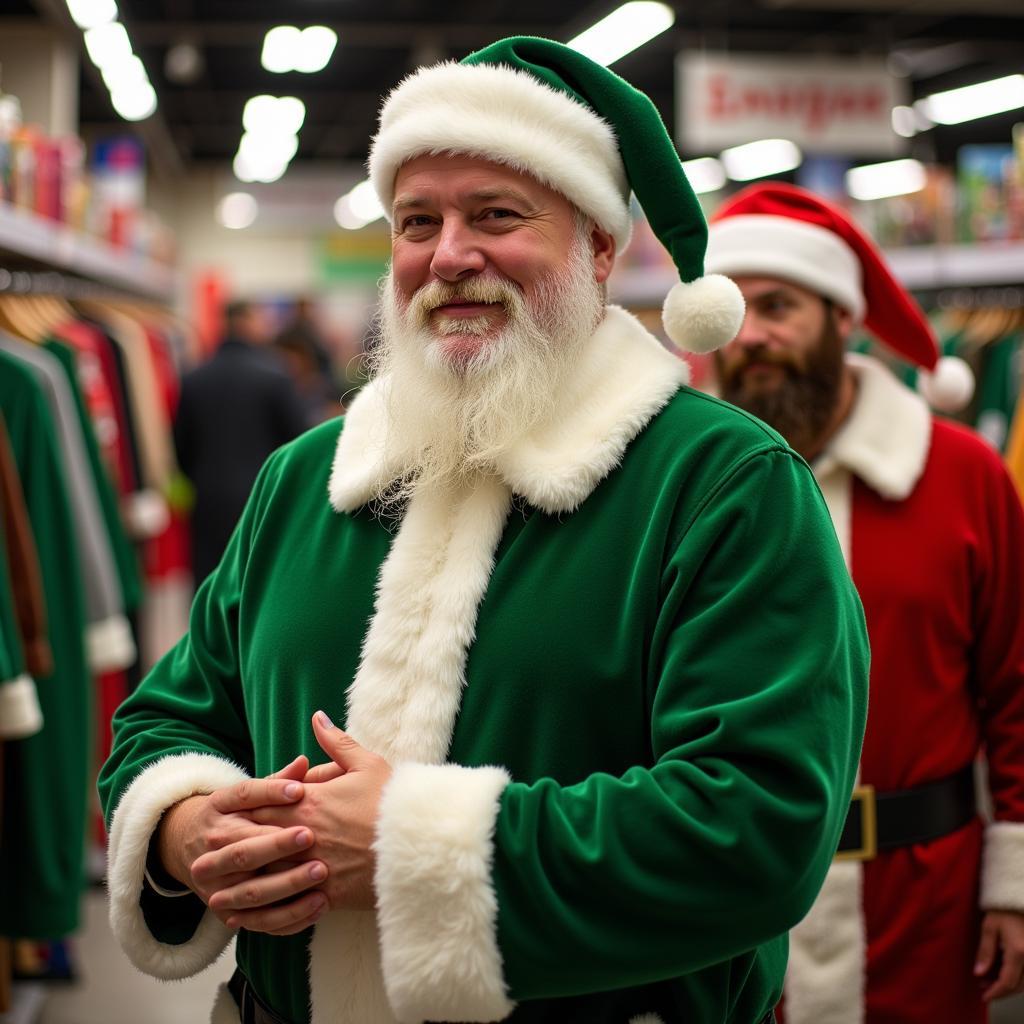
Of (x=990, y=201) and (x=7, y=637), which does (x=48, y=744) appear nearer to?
(x=7, y=637)

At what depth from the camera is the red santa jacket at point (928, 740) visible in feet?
6.63

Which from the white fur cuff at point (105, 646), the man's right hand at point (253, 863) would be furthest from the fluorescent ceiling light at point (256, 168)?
the man's right hand at point (253, 863)

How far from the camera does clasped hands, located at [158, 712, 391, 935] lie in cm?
126

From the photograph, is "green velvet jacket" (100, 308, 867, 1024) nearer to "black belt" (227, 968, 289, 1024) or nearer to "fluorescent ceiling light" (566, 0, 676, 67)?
"black belt" (227, 968, 289, 1024)

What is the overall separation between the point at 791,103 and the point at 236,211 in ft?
38.1

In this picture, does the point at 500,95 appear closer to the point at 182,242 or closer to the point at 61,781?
the point at 61,781

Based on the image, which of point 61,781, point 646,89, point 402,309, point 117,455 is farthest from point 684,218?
point 646,89

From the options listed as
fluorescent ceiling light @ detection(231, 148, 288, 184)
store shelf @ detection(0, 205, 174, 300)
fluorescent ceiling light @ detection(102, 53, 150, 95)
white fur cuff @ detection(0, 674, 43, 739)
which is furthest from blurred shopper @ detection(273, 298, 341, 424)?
fluorescent ceiling light @ detection(231, 148, 288, 184)

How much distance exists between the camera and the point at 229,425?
6.18 metres

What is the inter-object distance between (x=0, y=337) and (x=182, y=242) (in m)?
13.2

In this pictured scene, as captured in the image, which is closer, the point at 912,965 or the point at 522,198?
the point at 522,198

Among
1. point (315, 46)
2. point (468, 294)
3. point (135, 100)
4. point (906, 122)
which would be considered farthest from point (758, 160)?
point (468, 294)

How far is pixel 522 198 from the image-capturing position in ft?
4.93

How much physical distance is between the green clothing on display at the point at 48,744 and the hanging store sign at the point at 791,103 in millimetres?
4209
